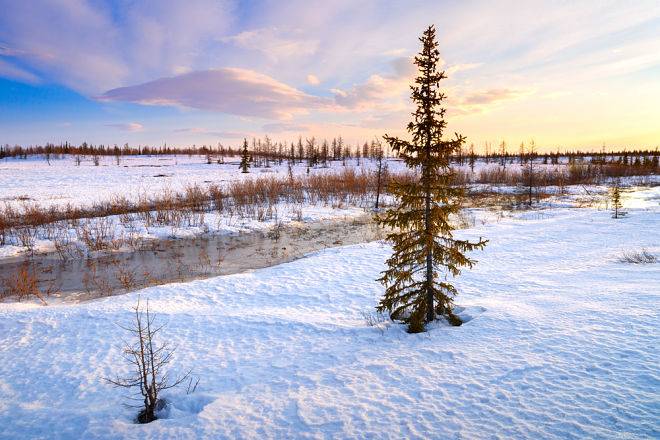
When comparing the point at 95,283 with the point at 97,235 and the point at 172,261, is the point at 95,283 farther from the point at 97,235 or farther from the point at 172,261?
the point at 97,235

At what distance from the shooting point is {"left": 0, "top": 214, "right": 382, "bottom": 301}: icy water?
10336 millimetres

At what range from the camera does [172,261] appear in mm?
12906

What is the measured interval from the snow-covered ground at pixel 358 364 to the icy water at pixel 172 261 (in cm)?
203

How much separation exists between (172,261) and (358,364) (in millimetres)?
10283

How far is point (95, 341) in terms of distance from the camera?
6.08 meters

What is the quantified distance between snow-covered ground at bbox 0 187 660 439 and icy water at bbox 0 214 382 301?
203 cm

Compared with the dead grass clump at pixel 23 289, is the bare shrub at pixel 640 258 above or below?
above

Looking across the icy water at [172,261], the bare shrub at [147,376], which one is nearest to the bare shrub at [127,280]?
the icy water at [172,261]

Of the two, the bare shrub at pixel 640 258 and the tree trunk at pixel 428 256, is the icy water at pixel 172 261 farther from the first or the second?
the bare shrub at pixel 640 258

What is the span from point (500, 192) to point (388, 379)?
37081mm

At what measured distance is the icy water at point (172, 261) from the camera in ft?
33.9

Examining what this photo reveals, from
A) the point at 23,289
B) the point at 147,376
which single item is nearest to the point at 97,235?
the point at 23,289

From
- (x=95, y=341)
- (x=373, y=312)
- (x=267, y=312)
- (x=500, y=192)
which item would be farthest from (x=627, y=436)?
(x=500, y=192)

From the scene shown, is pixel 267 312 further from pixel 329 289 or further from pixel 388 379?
pixel 388 379
